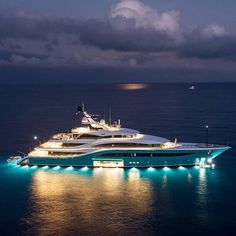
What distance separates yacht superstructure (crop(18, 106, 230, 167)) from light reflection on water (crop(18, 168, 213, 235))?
4.91 feet

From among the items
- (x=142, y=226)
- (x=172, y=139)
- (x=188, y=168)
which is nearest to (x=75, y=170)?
(x=188, y=168)

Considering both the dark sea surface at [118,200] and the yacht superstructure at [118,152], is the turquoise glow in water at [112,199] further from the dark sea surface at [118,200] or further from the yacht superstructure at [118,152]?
the yacht superstructure at [118,152]

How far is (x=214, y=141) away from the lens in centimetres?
8156

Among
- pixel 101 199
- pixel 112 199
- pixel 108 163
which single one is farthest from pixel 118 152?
pixel 101 199

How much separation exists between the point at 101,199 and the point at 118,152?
14.3 m

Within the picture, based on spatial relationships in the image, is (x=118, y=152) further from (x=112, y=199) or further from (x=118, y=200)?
(x=118, y=200)

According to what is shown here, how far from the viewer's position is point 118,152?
59.4 metres

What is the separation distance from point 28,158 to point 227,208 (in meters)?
30.9

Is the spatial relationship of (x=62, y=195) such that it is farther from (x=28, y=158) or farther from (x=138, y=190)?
(x=28, y=158)

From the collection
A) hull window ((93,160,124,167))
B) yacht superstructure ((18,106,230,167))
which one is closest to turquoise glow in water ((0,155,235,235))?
hull window ((93,160,124,167))

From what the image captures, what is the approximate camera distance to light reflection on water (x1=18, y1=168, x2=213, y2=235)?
38562 mm

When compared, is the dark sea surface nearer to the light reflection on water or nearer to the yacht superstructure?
the light reflection on water

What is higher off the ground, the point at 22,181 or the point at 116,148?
the point at 116,148

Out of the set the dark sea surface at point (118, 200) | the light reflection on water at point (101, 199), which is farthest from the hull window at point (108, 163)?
the dark sea surface at point (118, 200)
